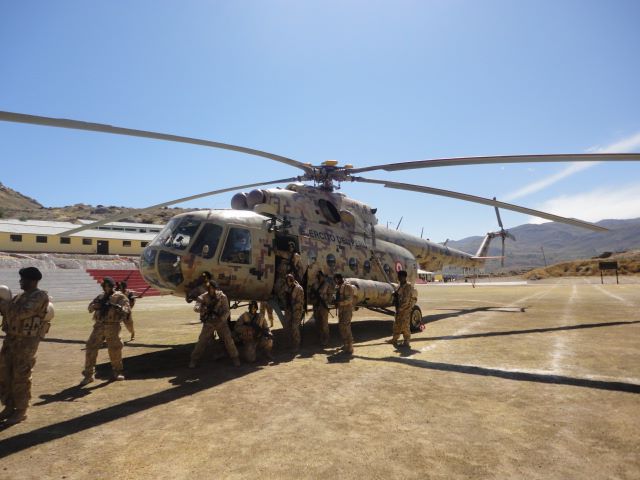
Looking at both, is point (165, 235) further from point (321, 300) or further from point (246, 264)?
point (321, 300)

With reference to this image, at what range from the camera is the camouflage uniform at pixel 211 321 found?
716 cm

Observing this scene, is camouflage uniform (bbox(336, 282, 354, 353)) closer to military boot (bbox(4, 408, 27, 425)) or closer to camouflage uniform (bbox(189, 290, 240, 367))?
camouflage uniform (bbox(189, 290, 240, 367))

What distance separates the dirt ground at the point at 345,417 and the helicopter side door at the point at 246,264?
1716 mm

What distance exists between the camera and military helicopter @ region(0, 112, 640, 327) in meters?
8.27

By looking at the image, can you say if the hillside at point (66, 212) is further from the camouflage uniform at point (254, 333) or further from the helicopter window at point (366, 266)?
the camouflage uniform at point (254, 333)

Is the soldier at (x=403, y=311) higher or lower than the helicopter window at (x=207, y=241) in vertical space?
lower

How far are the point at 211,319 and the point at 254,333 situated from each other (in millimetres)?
1096

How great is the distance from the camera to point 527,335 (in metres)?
10.0

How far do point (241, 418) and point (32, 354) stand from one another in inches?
107

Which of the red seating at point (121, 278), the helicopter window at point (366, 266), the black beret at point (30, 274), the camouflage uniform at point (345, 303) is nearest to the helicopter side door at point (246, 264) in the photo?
the camouflage uniform at point (345, 303)

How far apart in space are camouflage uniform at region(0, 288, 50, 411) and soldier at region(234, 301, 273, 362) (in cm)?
364

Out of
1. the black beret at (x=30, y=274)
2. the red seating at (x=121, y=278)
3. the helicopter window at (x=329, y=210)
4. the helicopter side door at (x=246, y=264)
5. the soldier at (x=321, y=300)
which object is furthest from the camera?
the red seating at (x=121, y=278)

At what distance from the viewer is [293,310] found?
8953 mm

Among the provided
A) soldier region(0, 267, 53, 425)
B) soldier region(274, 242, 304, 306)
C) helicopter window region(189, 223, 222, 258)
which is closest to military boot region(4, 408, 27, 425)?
soldier region(0, 267, 53, 425)
